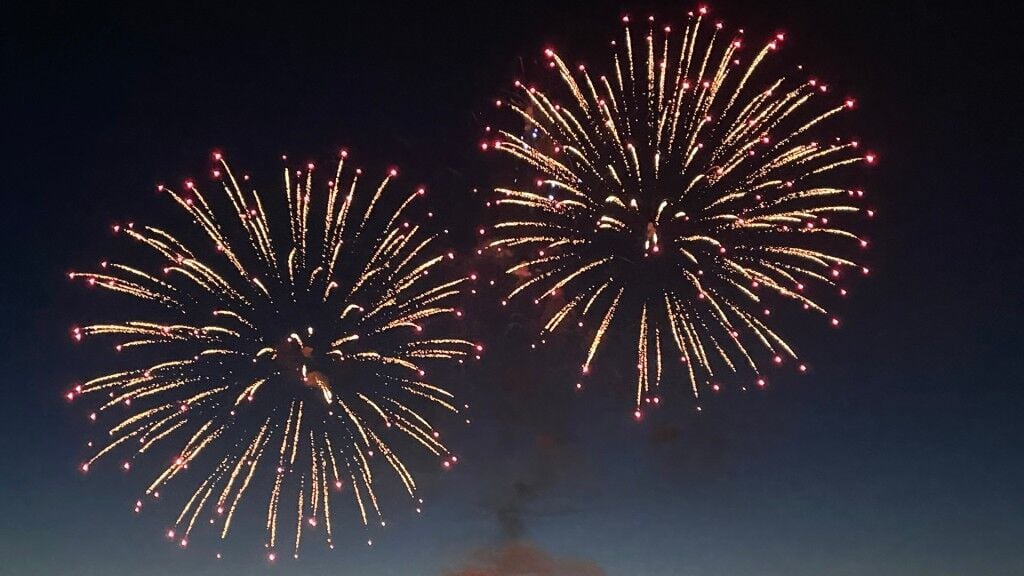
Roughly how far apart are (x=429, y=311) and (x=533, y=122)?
18.5ft

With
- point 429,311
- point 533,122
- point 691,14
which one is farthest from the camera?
point 429,311

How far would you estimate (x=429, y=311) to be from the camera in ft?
78.4

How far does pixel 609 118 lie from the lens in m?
21.3

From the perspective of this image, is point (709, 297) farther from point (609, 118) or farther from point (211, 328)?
point (211, 328)

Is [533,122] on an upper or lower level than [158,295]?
upper

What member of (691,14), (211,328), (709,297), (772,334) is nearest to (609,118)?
(691,14)

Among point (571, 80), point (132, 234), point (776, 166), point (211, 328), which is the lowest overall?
point (211, 328)

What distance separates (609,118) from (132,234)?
1181cm

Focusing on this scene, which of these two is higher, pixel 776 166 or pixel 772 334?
pixel 776 166

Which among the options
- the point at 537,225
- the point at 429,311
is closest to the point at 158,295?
the point at 429,311

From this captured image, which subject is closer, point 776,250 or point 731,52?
point 731,52

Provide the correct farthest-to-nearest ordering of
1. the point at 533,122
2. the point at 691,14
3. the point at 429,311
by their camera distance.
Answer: the point at 429,311 < the point at 533,122 < the point at 691,14

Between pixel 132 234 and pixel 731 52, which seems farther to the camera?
pixel 132 234

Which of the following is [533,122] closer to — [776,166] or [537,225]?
[537,225]
